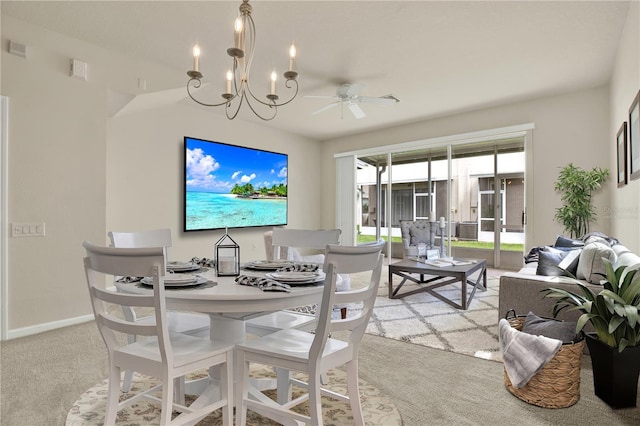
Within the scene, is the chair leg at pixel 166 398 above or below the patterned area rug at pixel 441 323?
above

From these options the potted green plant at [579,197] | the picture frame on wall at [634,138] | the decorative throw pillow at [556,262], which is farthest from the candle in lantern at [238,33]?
the potted green plant at [579,197]

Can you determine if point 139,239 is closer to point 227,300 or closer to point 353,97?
point 227,300

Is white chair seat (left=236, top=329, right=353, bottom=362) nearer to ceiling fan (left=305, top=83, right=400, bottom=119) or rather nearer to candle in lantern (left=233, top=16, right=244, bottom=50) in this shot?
candle in lantern (left=233, top=16, right=244, bottom=50)

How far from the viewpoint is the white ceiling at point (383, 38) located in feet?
9.85

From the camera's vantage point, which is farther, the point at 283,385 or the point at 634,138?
the point at 634,138

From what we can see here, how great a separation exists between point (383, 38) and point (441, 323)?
273 cm

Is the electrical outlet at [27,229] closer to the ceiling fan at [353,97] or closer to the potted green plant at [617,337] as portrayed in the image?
the ceiling fan at [353,97]

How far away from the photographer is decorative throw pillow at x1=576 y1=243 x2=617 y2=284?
2.47m

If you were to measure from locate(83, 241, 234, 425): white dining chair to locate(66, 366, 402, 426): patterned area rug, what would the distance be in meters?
0.26

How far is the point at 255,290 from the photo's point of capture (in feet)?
4.97

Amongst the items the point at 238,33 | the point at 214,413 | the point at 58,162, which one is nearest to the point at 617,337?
the point at 214,413

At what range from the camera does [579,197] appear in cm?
480

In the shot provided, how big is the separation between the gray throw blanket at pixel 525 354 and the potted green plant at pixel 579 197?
11.6 ft

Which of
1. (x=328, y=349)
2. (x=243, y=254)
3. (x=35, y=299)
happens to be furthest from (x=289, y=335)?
(x=243, y=254)
